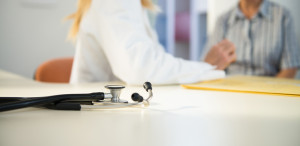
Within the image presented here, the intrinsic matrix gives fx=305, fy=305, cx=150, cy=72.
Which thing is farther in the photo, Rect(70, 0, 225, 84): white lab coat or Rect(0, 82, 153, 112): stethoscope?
Rect(70, 0, 225, 84): white lab coat

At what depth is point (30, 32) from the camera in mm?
3057

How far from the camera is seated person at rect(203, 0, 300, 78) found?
2.22 m

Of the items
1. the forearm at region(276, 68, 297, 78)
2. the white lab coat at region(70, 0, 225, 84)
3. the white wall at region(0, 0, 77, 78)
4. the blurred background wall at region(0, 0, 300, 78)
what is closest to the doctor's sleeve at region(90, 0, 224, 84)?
the white lab coat at region(70, 0, 225, 84)

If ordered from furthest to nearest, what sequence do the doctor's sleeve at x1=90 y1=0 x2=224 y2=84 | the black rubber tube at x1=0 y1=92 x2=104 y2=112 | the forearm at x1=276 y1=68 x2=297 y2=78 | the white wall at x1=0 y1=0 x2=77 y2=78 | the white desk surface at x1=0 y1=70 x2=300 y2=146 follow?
the white wall at x1=0 y1=0 x2=77 y2=78
the forearm at x1=276 y1=68 x2=297 y2=78
the doctor's sleeve at x1=90 y1=0 x2=224 y2=84
the black rubber tube at x1=0 y1=92 x2=104 y2=112
the white desk surface at x1=0 y1=70 x2=300 y2=146

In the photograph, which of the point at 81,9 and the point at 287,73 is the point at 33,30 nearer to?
the point at 81,9

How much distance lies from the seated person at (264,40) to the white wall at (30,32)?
1795 mm

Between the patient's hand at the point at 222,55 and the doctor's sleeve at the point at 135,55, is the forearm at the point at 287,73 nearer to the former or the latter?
the patient's hand at the point at 222,55

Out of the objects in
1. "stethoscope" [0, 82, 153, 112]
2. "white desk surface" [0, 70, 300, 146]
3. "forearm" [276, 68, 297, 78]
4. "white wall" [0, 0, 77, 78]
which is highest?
"white wall" [0, 0, 77, 78]

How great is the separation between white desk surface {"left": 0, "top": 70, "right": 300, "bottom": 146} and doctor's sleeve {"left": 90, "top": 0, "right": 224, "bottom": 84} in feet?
1.11

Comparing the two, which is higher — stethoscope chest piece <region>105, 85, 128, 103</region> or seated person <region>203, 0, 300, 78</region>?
seated person <region>203, 0, 300, 78</region>

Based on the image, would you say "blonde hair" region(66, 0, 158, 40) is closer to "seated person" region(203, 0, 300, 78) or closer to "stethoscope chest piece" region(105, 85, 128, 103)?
"stethoscope chest piece" region(105, 85, 128, 103)

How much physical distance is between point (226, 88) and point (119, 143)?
1.47 feet

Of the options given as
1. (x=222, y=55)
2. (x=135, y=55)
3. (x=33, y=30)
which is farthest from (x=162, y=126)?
(x=33, y=30)

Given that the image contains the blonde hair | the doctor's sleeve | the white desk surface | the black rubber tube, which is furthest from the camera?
the blonde hair
